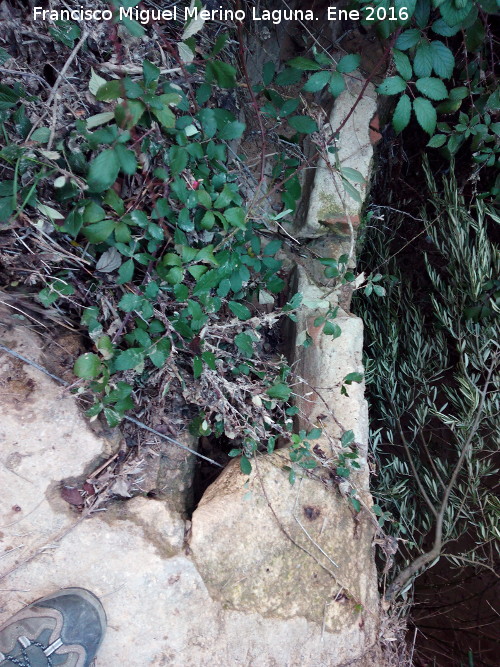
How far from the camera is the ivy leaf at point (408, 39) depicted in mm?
1668

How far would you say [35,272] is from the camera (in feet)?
5.68

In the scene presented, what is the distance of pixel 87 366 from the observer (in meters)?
1.62

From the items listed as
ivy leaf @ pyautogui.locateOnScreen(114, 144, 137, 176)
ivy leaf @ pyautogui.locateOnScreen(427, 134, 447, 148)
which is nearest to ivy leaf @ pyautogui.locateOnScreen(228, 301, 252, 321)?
ivy leaf @ pyautogui.locateOnScreen(114, 144, 137, 176)

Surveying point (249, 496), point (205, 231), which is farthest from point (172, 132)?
point (249, 496)

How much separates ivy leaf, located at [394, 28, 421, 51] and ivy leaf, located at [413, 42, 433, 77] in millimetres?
37

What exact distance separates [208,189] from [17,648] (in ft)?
5.92

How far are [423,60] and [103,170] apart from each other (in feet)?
3.81

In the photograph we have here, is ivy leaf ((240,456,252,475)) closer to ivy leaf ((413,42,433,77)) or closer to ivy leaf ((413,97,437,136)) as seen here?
ivy leaf ((413,97,437,136))

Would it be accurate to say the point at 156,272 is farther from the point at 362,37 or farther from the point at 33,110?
the point at 362,37

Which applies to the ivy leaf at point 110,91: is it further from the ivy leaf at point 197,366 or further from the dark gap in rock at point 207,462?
the dark gap in rock at point 207,462

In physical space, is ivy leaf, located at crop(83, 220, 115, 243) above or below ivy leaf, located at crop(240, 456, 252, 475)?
above

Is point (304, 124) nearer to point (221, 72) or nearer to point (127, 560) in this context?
point (221, 72)

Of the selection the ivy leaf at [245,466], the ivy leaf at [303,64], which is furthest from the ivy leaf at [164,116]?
the ivy leaf at [245,466]

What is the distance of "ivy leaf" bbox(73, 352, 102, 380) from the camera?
1.61 m
